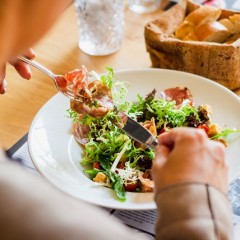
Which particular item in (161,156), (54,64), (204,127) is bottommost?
(54,64)

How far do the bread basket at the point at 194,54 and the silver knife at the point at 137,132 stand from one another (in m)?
0.32

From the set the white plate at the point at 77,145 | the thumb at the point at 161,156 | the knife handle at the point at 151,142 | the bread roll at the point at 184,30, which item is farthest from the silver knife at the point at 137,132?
the bread roll at the point at 184,30

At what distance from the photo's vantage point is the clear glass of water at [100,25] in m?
1.44

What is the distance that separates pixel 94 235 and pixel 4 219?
0.09 m

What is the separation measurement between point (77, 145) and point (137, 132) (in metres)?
0.17

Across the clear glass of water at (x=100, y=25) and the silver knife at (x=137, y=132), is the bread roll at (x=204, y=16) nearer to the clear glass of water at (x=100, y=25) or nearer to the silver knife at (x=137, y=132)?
the clear glass of water at (x=100, y=25)

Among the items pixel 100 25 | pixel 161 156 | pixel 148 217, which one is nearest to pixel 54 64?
pixel 100 25

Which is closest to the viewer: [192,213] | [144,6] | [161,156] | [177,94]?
[192,213]

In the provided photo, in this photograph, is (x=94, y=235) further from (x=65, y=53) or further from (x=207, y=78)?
(x=65, y=53)

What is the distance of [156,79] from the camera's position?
49.1 inches

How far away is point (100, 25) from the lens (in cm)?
146

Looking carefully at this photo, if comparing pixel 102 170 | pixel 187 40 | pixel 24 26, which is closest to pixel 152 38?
pixel 187 40

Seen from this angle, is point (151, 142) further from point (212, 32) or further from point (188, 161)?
point (212, 32)

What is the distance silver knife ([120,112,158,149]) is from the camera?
966 millimetres
